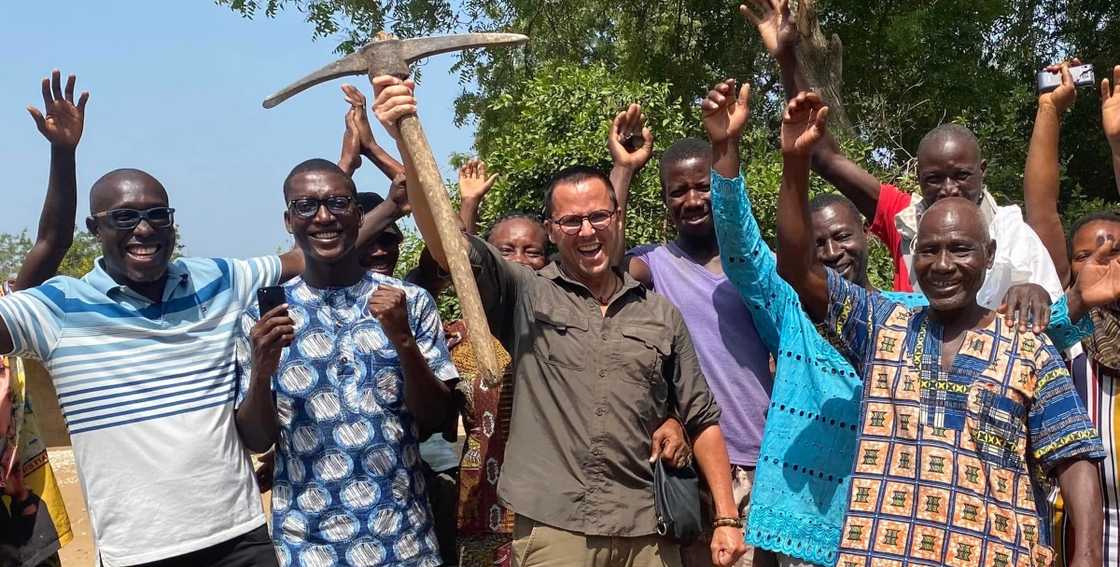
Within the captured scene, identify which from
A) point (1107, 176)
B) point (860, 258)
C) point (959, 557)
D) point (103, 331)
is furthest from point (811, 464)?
point (1107, 176)

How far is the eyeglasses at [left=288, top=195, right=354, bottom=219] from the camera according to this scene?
10.6 ft

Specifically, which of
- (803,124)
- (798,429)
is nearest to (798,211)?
(803,124)

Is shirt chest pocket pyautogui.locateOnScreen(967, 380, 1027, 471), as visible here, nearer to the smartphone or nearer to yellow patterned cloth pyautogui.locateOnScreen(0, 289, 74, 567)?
the smartphone

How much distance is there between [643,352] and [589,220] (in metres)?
0.43

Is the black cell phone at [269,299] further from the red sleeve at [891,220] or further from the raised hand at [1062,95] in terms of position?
the raised hand at [1062,95]

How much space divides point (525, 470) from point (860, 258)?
1.48 meters

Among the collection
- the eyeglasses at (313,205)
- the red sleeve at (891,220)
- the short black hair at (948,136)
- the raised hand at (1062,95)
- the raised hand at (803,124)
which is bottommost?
the eyeglasses at (313,205)

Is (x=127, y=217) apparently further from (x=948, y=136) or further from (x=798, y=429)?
(x=948, y=136)

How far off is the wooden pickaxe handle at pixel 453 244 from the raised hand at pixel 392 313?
20 centimetres

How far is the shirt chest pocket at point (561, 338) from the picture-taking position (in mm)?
3029

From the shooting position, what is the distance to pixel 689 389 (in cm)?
314

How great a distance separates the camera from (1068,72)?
3.89m

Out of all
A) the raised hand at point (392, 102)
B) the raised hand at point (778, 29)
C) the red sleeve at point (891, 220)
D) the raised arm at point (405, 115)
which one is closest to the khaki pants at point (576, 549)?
the raised arm at point (405, 115)

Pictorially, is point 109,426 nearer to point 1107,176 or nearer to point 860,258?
point 860,258
